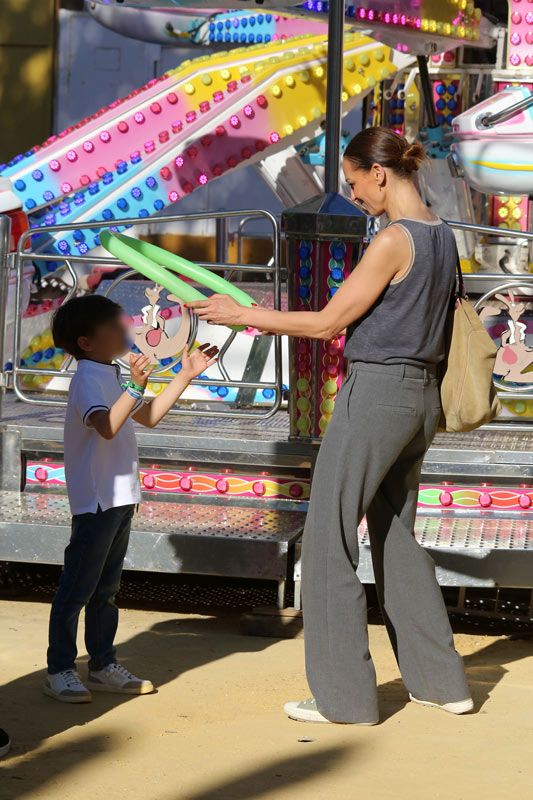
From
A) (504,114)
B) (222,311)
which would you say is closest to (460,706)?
(222,311)

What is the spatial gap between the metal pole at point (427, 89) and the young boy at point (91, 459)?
13.7 feet

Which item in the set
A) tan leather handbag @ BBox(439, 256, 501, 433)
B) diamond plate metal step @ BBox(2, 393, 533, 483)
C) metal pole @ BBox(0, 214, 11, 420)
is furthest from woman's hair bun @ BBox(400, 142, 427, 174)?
metal pole @ BBox(0, 214, 11, 420)

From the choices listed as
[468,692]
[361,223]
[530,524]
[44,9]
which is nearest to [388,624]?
[468,692]

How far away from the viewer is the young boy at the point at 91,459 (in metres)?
4.06

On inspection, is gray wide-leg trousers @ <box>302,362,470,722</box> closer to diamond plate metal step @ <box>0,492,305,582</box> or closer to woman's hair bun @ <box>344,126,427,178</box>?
woman's hair bun @ <box>344,126,427,178</box>

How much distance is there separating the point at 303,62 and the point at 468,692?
4.74 metres

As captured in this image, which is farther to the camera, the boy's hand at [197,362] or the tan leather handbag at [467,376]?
the boy's hand at [197,362]

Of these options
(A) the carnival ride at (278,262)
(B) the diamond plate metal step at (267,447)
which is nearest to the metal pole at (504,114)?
(A) the carnival ride at (278,262)

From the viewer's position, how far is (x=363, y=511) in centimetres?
392

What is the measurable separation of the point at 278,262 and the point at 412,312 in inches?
76.1

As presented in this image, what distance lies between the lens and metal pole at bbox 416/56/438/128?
7.75 metres

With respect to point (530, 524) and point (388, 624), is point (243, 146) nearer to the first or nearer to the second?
point (530, 524)

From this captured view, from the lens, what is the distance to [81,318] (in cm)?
408

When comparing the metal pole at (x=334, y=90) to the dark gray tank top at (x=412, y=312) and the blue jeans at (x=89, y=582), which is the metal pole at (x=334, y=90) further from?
the blue jeans at (x=89, y=582)
